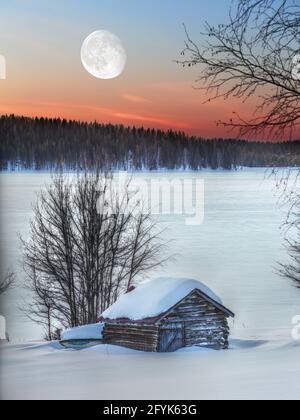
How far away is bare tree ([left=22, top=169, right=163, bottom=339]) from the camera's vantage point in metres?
6.34

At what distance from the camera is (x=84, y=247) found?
29.9ft

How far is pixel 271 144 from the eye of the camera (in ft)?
16.3

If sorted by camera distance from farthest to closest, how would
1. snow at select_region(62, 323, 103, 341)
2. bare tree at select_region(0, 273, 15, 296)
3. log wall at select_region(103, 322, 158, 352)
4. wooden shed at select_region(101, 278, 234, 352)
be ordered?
snow at select_region(62, 323, 103, 341) < wooden shed at select_region(101, 278, 234, 352) < log wall at select_region(103, 322, 158, 352) < bare tree at select_region(0, 273, 15, 296)

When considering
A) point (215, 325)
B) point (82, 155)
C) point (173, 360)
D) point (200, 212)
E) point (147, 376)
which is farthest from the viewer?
point (215, 325)

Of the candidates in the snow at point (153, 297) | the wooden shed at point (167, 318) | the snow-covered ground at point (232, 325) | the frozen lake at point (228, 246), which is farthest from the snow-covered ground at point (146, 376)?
the snow at point (153, 297)

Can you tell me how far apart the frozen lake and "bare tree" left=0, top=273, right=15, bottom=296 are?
0.08 metres

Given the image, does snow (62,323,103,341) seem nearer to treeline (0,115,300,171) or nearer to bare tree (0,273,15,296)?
bare tree (0,273,15,296)

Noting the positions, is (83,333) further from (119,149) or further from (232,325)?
(119,149)

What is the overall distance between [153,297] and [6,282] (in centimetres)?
218

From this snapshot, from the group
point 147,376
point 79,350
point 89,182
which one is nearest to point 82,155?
point 89,182

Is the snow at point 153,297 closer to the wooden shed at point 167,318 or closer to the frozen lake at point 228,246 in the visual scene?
the wooden shed at point 167,318

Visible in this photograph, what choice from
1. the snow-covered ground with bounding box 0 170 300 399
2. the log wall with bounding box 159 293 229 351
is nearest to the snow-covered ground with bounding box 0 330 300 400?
the snow-covered ground with bounding box 0 170 300 399

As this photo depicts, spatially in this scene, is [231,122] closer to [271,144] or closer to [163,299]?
[271,144]

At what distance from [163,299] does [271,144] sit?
236cm
